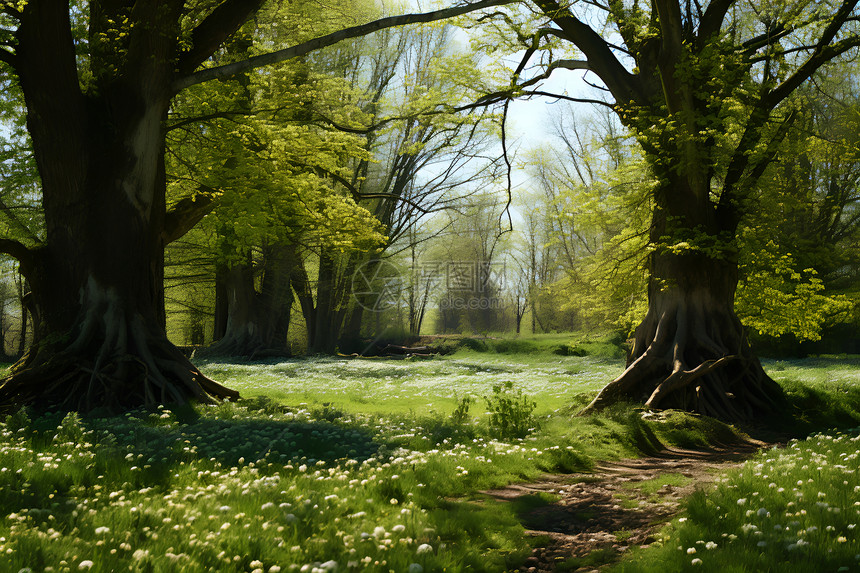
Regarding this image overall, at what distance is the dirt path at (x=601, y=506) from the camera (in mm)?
4871

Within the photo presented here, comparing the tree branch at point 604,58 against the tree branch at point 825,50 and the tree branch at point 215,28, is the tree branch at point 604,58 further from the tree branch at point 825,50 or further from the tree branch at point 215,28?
the tree branch at point 215,28

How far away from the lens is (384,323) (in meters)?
47.7

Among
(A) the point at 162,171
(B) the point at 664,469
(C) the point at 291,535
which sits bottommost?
(B) the point at 664,469

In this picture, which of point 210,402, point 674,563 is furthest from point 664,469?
point 210,402

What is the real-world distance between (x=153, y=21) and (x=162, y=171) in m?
3.16

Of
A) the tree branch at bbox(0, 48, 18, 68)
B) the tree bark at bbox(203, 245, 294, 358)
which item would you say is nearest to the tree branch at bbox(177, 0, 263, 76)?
the tree branch at bbox(0, 48, 18, 68)

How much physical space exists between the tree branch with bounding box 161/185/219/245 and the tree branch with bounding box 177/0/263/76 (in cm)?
364

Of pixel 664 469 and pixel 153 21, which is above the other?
pixel 153 21

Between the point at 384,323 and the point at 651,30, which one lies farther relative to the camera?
the point at 384,323

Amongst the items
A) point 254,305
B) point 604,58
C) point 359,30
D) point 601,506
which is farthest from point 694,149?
point 254,305

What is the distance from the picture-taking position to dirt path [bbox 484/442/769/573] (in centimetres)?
487

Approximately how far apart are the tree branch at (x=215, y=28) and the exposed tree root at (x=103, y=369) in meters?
5.48

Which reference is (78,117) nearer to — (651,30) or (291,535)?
(291,535)

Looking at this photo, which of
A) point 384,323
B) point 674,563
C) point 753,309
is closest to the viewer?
point 674,563
